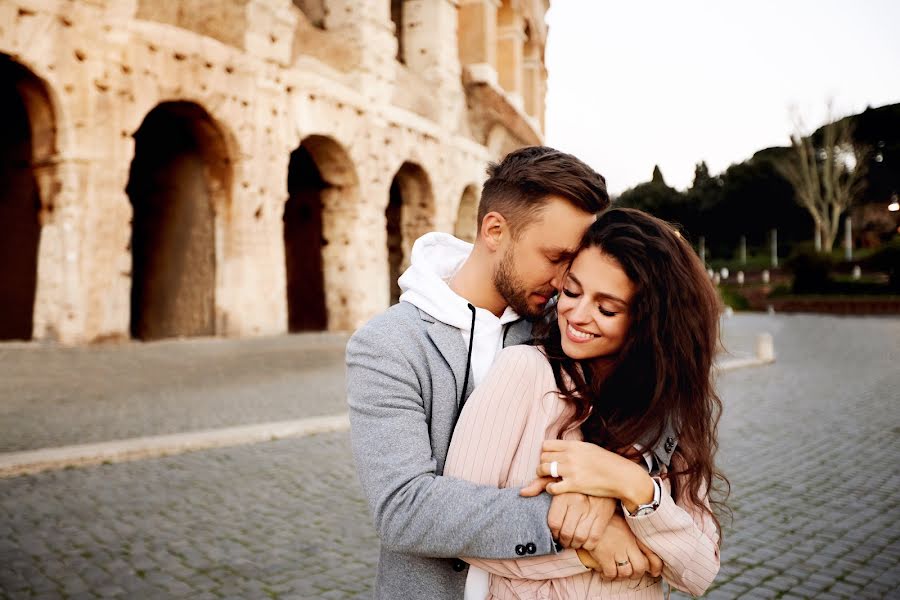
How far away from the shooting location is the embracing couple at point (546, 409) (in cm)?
137

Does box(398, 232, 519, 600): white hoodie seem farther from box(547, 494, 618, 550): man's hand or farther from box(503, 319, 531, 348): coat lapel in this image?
box(547, 494, 618, 550): man's hand

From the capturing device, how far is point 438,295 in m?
1.64

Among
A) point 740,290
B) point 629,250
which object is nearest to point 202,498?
point 629,250

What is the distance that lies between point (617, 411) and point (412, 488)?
51 centimetres

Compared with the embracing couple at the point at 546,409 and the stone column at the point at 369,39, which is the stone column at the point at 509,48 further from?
the embracing couple at the point at 546,409

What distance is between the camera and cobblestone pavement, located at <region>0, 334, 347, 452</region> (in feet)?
20.6

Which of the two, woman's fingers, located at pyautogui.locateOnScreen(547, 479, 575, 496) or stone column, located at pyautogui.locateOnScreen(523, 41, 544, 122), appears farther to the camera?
stone column, located at pyautogui.locateOnScreen(523, 41, 544, 122)

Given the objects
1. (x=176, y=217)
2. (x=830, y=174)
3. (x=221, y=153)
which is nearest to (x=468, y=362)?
(x=221, y=153)

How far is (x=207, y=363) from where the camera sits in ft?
32.9

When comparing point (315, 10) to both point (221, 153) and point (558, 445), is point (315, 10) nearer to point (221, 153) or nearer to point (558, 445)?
point (221, 153)

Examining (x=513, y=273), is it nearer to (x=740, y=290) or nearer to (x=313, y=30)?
(x=313, y=30)

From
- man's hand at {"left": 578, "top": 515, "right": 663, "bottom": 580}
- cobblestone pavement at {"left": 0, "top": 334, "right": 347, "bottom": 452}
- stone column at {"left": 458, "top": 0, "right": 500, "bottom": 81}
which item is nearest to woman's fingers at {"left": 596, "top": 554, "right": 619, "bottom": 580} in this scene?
man's hand at {"left": 578, "top": 515, "right": 663, "bottom": 580}

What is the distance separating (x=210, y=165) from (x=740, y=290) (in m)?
26.2

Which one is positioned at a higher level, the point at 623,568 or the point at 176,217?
the point at 176,217
